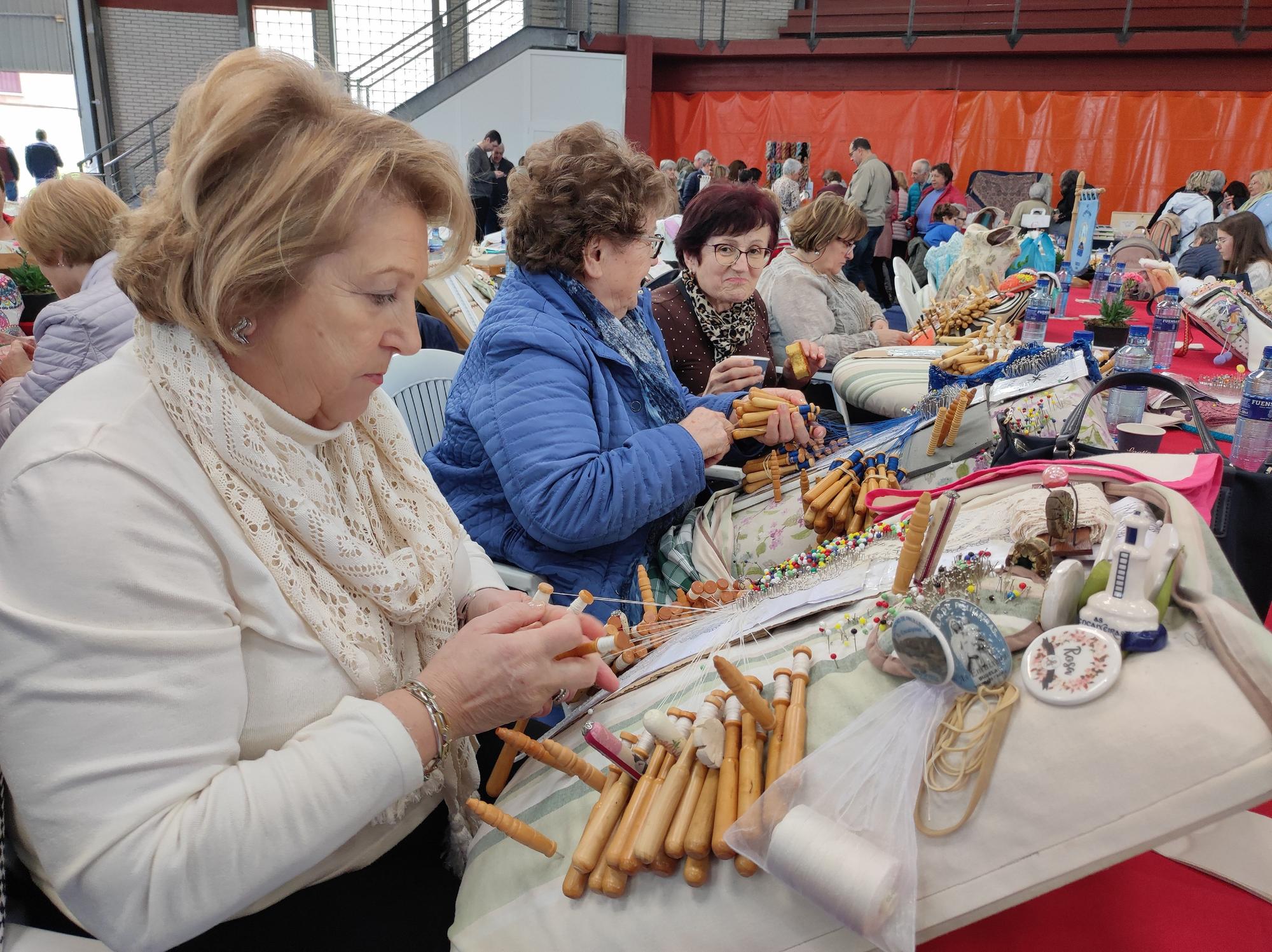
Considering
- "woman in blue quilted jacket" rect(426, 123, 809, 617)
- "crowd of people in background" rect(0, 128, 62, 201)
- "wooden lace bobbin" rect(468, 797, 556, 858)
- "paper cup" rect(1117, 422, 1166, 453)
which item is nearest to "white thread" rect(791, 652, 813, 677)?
"wooden lace bobbin" rect(468, 797, 556, 858)

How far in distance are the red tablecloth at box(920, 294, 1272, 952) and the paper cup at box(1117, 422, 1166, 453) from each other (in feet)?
3.49

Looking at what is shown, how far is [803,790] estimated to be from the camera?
817 millimetres

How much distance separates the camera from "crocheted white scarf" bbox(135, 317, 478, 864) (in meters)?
0.97

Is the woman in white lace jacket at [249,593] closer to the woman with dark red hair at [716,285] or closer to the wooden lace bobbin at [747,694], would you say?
the wooden lace bobbin at [747,694]

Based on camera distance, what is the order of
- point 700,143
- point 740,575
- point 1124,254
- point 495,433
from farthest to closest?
1. point 700,143
2. point 1124,254
3. point 740,575
4. point 495,433

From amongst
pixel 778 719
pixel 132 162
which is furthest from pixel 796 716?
pixel 132 162

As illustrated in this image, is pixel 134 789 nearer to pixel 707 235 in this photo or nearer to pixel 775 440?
pixel 775 440

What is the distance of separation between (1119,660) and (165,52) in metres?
18.3

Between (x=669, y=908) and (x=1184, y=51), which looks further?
(x=1184, y=51)

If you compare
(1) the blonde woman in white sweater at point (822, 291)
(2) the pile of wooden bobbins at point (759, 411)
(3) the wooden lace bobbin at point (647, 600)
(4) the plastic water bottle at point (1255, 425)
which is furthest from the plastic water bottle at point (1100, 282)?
(3) the wooden lace bobbin at point (647, 600)

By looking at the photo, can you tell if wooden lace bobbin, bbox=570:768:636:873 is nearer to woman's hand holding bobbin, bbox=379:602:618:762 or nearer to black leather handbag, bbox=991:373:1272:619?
woman's hand holding bobbin, bbox=379:602:618:762

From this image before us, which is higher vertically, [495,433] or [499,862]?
[495,433]

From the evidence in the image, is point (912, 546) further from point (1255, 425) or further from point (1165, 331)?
point (1165, 331)

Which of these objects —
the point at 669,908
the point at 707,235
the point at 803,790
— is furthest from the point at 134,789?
the point at 707,235
